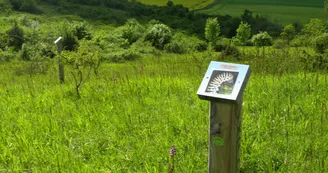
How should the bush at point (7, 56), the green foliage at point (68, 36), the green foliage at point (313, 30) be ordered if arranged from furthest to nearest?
1. the green foliage at point (68, 36)
2. the bush at point (7, 56)
3. the green foliage at point (313, 30)

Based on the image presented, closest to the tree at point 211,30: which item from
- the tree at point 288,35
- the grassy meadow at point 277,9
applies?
the grassy meadow at point 277,9

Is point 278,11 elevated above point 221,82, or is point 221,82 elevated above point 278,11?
point 221,82

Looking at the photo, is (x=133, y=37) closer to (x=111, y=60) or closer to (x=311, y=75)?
(x=111, y=60)

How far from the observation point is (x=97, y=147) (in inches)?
149

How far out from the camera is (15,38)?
36.8 metres

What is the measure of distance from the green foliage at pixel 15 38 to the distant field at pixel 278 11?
40.7 metres

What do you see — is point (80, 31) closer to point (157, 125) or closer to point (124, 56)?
point (124, 56)

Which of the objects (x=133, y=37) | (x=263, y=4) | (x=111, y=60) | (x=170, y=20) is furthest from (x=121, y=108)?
(x=263, y=4)

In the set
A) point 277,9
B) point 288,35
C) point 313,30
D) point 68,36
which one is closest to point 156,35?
point 68,36

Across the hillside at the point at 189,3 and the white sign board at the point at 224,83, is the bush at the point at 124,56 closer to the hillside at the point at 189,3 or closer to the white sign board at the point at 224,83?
the white sign board at the point at 224,83

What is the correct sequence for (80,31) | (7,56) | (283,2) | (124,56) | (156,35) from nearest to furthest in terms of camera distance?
1. (7,56)
2. (124,56)
3. (80,31)
4. (156,35)
5. (283,2)

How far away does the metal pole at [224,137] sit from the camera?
2330 mm

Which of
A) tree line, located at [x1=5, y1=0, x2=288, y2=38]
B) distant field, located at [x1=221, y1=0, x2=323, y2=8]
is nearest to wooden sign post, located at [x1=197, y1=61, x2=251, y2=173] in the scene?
tree line, located at [x1=5, y1=0, x2=288, y2=38]

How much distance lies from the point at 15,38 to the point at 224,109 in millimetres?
38240
